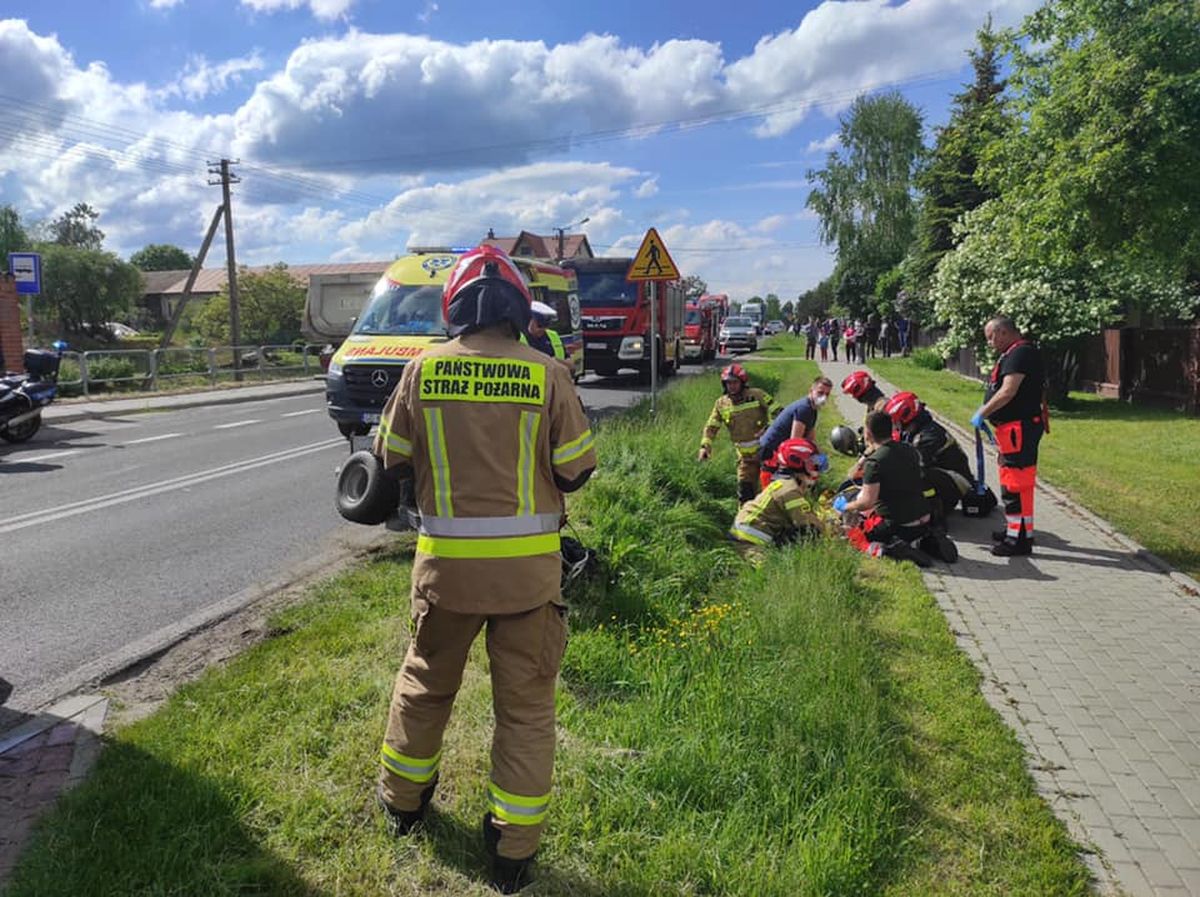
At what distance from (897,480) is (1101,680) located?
2.36 metres

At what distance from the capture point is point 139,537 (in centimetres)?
718

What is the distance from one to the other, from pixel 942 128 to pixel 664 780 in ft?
128

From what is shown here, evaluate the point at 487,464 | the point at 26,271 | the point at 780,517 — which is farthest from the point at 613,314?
the point at 487,464

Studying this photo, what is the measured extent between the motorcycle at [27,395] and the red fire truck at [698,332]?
22.5 metres

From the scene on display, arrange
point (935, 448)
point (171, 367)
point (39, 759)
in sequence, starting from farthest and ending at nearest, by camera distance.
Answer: point (171, 367), point (935, 448), point (39, 759)

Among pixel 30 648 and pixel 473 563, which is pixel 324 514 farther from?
pixel 473 563

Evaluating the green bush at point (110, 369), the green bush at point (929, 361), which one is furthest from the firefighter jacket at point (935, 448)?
the green bush at point (929, 361)

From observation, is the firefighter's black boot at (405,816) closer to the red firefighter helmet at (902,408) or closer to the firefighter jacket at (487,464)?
the firefighter jacket at (487,464)

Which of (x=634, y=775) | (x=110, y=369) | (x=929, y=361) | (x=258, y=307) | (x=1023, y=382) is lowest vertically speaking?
(x=634, y=775)

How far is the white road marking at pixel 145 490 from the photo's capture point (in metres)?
7.80

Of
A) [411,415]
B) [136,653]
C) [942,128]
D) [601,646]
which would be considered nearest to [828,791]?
[601,646]

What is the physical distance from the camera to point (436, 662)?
2766 millimetres

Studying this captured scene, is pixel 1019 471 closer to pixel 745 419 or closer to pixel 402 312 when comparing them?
pixel 745 419

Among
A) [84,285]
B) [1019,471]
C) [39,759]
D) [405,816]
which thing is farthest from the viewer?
[84,285]
